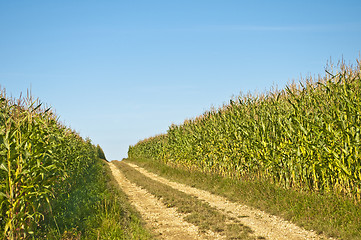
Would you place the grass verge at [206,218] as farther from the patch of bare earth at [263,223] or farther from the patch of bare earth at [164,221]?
the patch of bare earth at [263,223]

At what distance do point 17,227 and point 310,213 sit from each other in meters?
7.69

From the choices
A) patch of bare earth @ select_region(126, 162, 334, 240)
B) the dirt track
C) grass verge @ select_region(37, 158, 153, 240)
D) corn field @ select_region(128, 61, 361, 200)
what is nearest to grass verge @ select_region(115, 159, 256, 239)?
the dirt track

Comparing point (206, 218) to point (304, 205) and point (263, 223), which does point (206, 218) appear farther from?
point (304, 205)

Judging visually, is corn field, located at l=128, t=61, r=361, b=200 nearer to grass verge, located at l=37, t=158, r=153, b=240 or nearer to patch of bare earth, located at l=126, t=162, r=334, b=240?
patch of bare earth, located at l=126, t=162, r=334, b=240

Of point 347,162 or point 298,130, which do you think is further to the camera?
point 298,130

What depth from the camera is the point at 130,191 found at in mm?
16141

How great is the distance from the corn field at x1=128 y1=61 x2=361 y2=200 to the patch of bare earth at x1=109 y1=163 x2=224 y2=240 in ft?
14.0

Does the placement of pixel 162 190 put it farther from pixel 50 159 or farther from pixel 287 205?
pixel 50 159

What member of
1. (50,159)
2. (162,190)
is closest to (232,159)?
(162,190)

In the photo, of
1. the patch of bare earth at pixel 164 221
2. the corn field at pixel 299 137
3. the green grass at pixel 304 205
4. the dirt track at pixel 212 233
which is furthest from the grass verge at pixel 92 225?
the corn field at pixel 299 137

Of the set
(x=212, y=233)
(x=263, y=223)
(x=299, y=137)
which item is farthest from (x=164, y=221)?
(x=299, y=137)

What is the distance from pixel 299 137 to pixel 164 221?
554cm

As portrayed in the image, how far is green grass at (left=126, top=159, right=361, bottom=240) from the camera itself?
24.5ft

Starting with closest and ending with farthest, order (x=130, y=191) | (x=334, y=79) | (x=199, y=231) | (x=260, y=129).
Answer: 1. (x=199, y=231)
2. (x=334, y=79)
3. (x=260, y=129)
4. (x=130, y=191)
